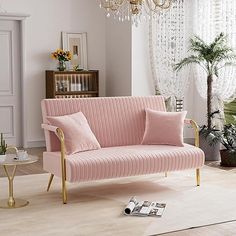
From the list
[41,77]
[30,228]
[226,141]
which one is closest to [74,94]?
[41,77]

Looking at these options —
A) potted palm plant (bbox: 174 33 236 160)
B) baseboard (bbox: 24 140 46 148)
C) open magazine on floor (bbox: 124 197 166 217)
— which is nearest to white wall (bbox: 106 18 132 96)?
potted palm plant (bbox: 174 33 236 160)

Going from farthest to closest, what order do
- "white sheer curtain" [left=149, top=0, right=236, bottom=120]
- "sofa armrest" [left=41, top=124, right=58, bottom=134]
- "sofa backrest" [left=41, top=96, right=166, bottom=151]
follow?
"white sheer curtain" [left=149, top=0, right=236, bottom=120], "sofa backrest" [left=41, top=96, right=166, bottom=151], "sofa armrest" [left=41, top=124, right=58, bottom=134]

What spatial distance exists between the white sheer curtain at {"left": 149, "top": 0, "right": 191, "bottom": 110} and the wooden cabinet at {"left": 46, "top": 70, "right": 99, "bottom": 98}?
102cm

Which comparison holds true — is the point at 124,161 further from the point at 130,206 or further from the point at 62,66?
the point at 62,66

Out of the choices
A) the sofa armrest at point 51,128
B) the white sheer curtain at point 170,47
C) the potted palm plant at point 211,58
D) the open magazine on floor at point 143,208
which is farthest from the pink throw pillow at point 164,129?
the white sheer curtain at point 170,47

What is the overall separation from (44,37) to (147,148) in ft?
11.3

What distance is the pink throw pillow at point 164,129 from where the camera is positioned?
5.52 m

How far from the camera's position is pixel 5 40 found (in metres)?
7.88

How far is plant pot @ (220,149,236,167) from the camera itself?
259 inches

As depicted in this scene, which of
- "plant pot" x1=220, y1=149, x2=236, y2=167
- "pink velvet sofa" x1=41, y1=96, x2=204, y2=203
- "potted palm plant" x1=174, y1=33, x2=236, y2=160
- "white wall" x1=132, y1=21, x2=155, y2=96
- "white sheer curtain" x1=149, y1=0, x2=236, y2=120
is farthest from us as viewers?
"white wall" x1=132, y1=21, x2=155, y2=96

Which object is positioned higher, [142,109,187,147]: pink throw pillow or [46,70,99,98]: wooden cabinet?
[46,70,99,98]: wooden cabinet

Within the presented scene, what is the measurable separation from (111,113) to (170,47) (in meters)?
2.70

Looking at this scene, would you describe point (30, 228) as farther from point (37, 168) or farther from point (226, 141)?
point (226, 141)

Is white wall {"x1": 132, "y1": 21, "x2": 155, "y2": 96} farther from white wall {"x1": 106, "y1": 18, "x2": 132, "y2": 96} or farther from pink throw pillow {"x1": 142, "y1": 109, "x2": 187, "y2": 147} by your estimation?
pink throw pillow {"x1": 142, "y1": 109, "x2": 187, "y2": 147}
